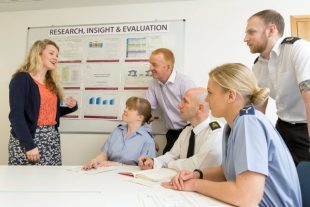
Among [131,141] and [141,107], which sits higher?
[141,107]

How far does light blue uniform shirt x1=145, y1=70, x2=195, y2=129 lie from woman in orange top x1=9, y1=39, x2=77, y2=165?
0.88 m

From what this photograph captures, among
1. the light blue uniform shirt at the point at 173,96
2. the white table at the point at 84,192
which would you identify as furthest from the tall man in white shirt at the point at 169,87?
the white table at the point at 84,192

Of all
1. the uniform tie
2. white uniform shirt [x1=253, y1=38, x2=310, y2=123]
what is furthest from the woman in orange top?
white uniform shirt [x1=253, y1=38, x2=310, y2=123]

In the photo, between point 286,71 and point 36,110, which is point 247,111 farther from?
point 36,110

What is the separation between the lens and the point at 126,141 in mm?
1956

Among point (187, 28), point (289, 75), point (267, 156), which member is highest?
point (187, 28)

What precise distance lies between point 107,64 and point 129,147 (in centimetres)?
116

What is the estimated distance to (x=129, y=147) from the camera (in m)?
1.92

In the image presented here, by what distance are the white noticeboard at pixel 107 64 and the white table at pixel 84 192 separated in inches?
51.9

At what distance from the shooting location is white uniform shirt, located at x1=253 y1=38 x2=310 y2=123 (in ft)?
5.23

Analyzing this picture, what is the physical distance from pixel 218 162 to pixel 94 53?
187 centimetres

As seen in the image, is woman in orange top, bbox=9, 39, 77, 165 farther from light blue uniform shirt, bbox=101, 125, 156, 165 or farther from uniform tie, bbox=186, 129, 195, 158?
uniform tie, bbox=186, 129, 195, 158

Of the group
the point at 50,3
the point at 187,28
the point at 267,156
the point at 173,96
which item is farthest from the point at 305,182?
the point at 50,3

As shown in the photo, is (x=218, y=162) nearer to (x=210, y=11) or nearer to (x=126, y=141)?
(x=126, y=141)
